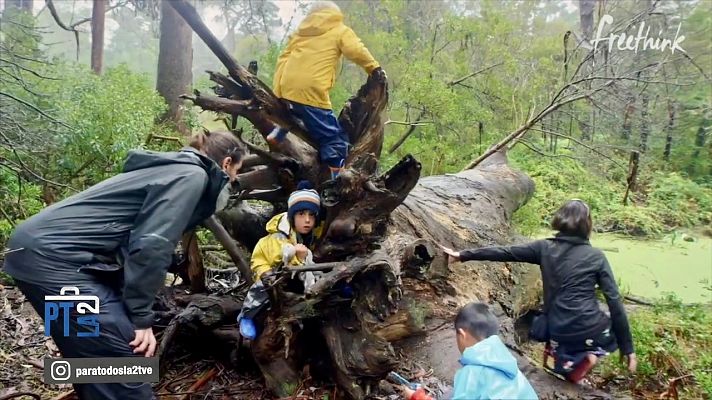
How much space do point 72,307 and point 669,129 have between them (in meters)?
13.1

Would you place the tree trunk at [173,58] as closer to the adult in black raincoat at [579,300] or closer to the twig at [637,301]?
the twig at [637,301]

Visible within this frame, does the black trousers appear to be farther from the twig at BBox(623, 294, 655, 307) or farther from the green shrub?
the twig at BBox(623, 294, 655, 307)

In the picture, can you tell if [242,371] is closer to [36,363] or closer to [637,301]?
[36,363]

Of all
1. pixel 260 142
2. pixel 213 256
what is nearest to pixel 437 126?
pixel 260 142

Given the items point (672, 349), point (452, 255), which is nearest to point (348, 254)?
point (452, 255)

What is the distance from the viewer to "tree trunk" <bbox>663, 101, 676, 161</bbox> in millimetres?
11688

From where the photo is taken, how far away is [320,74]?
3656 millimetres

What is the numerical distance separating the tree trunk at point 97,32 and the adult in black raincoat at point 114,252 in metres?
11.9

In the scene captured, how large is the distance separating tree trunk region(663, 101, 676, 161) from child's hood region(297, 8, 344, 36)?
1006 centimetres

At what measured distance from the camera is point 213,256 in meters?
5.11

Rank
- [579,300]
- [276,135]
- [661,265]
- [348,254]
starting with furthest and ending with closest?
[661,265], [276,135], [579,300], [348,254]

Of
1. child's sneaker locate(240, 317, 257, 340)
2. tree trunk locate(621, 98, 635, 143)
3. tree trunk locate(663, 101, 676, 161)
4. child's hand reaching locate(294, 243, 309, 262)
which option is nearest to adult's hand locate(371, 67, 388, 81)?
child's hand reaching locate(294, 243, 309, 262)

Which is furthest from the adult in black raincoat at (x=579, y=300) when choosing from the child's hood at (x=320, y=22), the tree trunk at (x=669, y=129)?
the tree trunk at (x=669, y=129)

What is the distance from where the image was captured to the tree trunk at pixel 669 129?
1169cm
